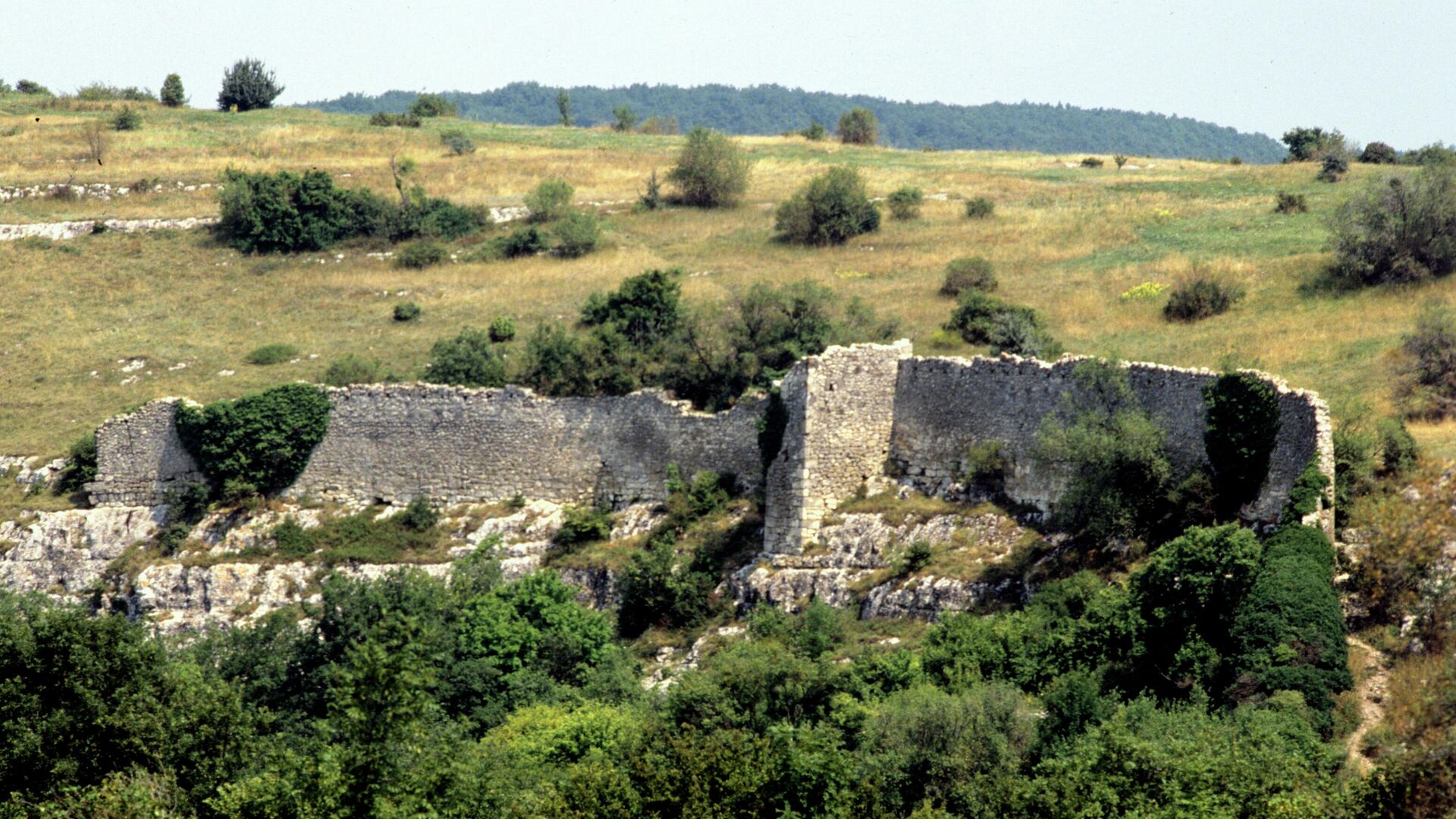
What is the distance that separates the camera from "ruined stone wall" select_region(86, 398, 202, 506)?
1789 inches

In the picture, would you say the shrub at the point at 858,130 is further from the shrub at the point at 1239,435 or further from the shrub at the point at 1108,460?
the shrub at the point at 1239,435

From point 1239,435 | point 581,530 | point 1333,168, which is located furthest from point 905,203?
point 1239,435

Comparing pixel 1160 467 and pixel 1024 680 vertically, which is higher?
pixel 1160 467

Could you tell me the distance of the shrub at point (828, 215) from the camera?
191 feet

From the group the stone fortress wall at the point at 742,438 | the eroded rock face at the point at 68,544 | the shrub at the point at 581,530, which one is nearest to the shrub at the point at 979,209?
the stone fortress wall at the point at 742,438

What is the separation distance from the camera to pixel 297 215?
6391 centimetres

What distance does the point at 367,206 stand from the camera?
64.0 m

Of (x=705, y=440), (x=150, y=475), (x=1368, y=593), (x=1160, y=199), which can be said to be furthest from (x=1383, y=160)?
(x=150, y=475)

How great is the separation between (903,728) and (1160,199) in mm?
36752

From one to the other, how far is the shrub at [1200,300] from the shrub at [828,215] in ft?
52.6

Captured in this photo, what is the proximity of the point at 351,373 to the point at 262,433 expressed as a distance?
160 inches

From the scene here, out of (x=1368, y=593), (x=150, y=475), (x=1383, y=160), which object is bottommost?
(x=150, y=475)

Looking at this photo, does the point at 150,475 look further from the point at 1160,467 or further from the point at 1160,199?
the point at 1160,199

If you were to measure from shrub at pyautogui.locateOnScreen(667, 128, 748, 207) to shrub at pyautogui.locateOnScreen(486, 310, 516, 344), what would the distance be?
55.5 feet
